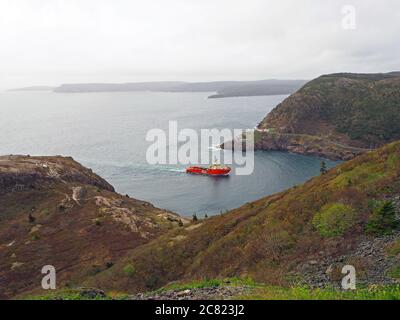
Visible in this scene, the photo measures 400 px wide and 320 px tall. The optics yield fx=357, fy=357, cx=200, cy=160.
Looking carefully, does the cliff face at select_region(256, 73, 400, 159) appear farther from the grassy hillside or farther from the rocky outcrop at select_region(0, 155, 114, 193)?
the grassy hillside

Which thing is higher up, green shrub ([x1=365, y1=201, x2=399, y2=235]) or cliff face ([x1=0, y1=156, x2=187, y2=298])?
green shrub ([x1=365, y1=201, x2=399, y2=235])

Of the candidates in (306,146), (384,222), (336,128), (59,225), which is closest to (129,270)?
(384,222)

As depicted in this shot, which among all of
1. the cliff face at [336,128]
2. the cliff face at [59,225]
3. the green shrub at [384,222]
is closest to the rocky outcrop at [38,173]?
the cliff face at [59,225]

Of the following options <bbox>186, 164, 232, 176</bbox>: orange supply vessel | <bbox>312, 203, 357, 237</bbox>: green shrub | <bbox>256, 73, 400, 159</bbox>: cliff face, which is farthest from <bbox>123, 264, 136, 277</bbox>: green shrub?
<bbox>256, 73, 400, 159</bbox>: cliff face

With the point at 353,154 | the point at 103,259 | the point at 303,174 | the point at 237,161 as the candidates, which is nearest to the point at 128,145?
the point at 237,161

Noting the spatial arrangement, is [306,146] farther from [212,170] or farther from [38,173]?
[38,173]

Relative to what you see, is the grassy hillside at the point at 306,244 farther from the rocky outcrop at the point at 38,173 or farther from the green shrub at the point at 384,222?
the rocky outcrop at the point at 38,173
